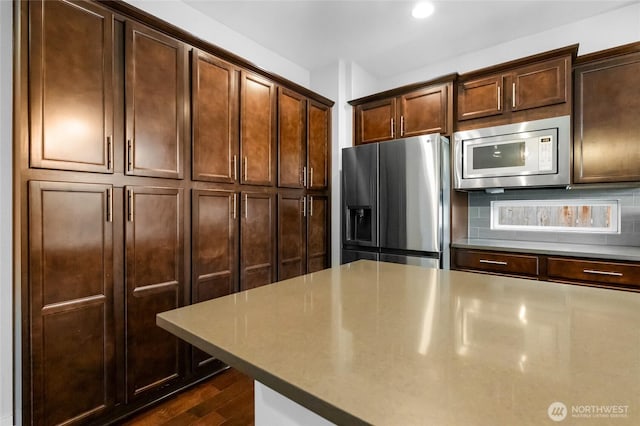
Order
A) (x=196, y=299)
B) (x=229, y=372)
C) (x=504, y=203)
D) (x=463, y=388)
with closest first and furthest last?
1. (x=463, y=388)
2. (x=196, y=299)
3. (x=229, y=372)
4. (x=504, y=203)

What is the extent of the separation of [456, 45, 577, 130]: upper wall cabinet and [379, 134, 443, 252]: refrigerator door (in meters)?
0.50

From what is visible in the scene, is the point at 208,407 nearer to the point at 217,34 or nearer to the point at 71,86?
the point at 71,86

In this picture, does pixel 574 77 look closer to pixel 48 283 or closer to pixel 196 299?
pixel 196 299

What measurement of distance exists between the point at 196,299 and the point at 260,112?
1.49m

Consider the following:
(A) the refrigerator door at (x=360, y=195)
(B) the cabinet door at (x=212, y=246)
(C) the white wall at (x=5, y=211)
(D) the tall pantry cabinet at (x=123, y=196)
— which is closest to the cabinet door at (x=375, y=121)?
(A) the refrigerator door at (x=360, y=195)

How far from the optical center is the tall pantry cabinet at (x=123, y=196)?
1.43 meters

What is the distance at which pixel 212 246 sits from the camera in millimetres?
2172

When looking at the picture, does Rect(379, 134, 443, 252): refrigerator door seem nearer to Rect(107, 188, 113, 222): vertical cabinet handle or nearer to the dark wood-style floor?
the dark wood-style floor

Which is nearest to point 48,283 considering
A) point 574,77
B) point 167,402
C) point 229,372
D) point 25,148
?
point 25,148

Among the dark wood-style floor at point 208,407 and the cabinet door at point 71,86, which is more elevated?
the cabinet door at point 71,86

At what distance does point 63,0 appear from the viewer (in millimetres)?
1496

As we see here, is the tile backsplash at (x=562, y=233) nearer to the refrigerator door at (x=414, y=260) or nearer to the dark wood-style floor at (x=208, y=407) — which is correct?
the refrigerator door at (x=414, y=260)

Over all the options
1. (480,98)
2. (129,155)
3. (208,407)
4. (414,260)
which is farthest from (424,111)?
(208,407)

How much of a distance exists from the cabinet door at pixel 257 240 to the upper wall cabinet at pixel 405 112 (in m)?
1.37
